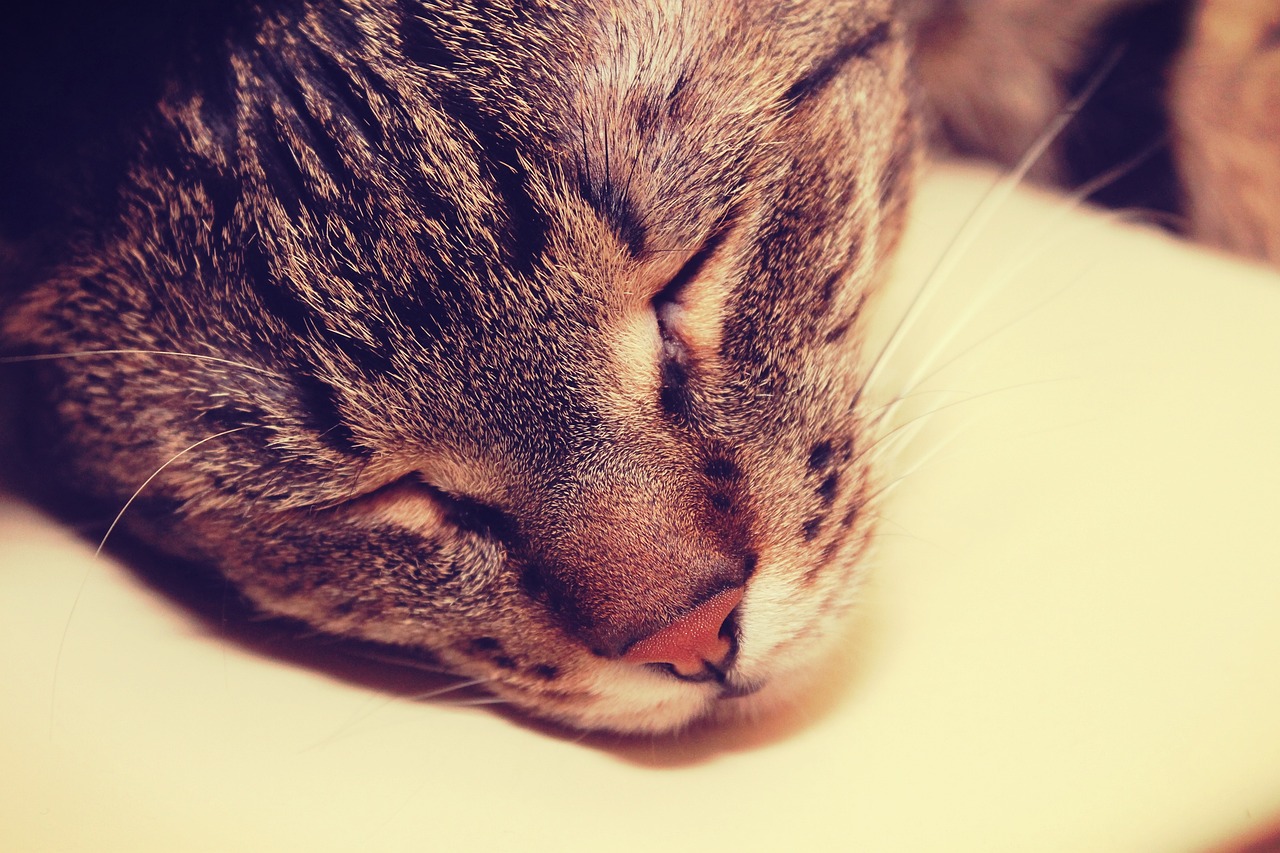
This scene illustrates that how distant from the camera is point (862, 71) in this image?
79 cm

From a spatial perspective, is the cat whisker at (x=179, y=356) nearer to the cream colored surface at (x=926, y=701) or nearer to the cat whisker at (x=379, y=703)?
the cream colored surface at (x=926, y=701)

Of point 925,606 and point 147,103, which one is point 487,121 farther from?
point 925,606

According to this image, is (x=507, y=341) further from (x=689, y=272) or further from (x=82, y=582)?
(x=82, y=582)

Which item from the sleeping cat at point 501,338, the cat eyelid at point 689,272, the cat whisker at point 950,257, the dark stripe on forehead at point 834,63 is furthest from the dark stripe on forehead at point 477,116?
the cat whisker at point 950,257

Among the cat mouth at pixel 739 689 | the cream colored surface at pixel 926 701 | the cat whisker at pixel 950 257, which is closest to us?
the cream colored surface at pixel 926 701

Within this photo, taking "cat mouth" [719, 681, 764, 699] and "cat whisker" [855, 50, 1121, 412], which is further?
"cat whisker" [855, 50, 1121, 412]

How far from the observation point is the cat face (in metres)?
0.62

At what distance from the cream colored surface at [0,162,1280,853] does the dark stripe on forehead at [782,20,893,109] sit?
260 mm

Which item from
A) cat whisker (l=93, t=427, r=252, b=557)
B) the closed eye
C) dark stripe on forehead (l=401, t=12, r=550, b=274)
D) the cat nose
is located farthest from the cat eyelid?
cat whisker (l=93, t=427, r=252, b=557)

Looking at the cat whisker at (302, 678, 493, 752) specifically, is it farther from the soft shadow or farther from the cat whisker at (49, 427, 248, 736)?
the cat whisker at (49, 427, 248, 736)

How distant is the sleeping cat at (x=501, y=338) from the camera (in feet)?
2.02

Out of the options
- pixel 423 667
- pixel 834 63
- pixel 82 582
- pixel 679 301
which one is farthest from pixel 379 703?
pixel 834 63

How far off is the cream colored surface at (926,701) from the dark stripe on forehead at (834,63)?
0.26 m

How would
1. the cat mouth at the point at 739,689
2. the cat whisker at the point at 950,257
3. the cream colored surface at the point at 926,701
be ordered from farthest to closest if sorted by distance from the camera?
the cat whisker at the point at 950,257, the cat mouth at the point at 739,689, the cream colored surface at the point at 926,701
